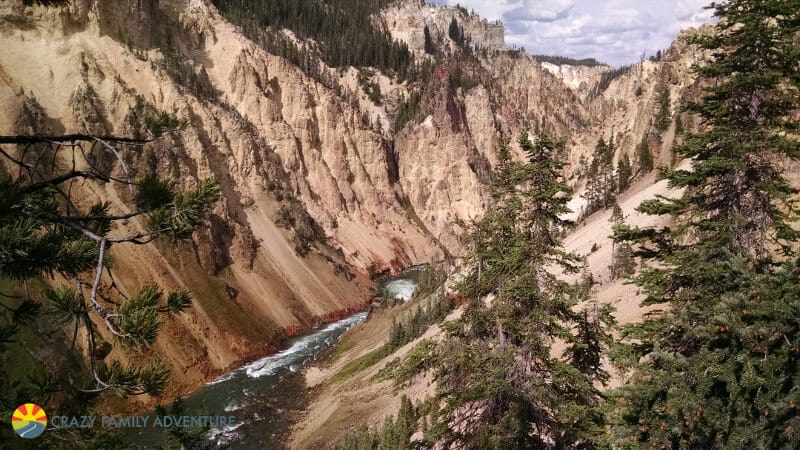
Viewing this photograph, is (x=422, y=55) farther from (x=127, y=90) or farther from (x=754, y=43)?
(x=754, y=43)

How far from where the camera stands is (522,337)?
38.7 ft

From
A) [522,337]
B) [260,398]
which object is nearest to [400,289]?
[260,398]

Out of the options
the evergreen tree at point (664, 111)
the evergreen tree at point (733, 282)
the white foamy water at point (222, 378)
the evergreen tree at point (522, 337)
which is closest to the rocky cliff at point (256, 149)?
the white foamy water at point (222, 378)

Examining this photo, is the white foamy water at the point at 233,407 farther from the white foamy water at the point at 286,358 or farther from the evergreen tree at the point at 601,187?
the evergreen tree at the point at 601,187

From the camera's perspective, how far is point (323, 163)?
240 ft

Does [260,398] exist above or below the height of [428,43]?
below

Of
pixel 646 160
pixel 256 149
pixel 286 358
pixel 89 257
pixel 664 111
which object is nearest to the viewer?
pixel 89 257

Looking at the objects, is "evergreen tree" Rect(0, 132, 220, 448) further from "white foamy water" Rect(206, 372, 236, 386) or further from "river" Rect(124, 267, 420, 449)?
"white foamy water" Rect(206, 372, 236, 386)

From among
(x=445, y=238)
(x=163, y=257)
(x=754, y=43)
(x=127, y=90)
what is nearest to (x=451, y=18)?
(x=445, y=238)

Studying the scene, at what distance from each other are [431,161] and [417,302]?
5231 cm

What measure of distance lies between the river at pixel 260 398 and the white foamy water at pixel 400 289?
13.0 meters

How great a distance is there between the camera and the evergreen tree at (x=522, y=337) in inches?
437

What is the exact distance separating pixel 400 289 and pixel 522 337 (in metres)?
49.7

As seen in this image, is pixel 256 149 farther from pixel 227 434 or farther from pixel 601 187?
pixel 601 187
